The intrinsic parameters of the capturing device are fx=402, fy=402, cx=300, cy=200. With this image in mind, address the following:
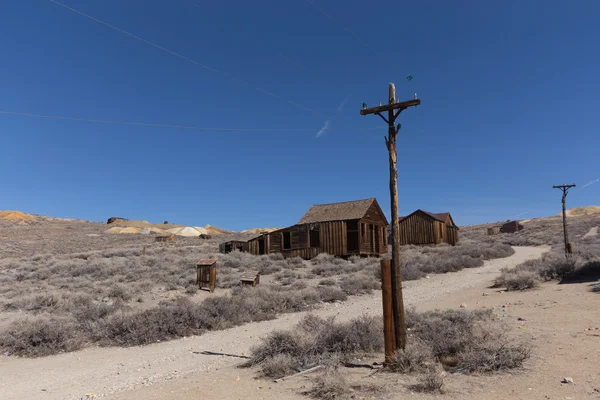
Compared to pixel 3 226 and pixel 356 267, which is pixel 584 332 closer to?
pixel 356 267

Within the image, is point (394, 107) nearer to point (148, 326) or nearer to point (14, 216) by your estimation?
point (148, 326)

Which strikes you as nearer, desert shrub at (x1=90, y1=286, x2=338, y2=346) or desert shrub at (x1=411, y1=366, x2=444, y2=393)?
desert shrub at (x1=411, y1=366, x2=444, y2=393)

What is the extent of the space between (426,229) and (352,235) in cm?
1052

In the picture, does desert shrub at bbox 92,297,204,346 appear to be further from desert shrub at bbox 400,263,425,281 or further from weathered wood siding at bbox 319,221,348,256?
weathered wood siding at bbox 319,221,348,256

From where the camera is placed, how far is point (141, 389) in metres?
5.84

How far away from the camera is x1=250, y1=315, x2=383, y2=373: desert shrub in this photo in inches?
268

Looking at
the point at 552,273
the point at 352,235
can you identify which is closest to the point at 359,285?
the point at 552,273

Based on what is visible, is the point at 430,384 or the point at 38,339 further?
the point at 38,339

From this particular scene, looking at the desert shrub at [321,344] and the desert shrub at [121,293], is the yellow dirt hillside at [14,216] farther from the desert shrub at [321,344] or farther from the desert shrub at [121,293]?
the desert shrub at [321,344]

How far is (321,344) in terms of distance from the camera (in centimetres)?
709

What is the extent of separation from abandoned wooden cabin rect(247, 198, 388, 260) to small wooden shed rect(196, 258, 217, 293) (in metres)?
13.0

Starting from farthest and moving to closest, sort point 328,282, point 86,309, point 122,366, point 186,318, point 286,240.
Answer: point 286,240 → point 328,282 → point 86,309 → point 186,318 → point 122,366

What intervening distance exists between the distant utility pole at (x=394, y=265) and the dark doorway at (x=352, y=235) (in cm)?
2119

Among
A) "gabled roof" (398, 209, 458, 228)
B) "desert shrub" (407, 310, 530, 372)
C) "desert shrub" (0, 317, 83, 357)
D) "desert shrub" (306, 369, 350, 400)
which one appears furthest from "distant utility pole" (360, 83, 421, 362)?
"gabled roof" (398, 209, 458, 228)
